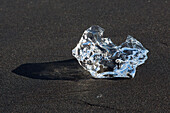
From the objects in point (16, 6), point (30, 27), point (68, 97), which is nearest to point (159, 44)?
point (68, 97)

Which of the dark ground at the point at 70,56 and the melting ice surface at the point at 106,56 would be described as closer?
the dark ground at the point at 70,56

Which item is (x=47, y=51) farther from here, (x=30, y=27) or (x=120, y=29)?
(x=120, y=29)

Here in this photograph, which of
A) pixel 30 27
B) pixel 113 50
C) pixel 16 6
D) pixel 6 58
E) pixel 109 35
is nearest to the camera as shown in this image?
pixel 113 50

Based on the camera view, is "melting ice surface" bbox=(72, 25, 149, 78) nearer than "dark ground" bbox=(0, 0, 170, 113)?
No
